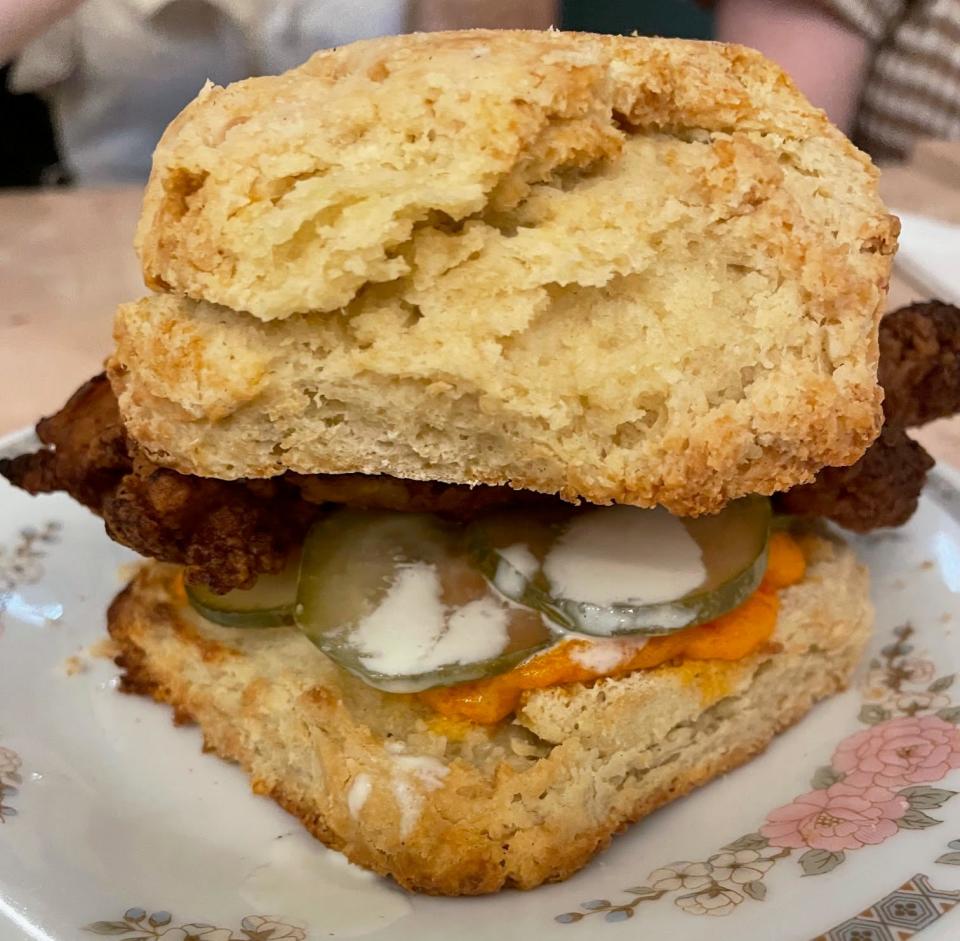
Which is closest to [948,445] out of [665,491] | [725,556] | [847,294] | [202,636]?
[725,556]

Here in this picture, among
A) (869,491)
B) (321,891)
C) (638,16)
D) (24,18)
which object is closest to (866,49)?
(638,16)

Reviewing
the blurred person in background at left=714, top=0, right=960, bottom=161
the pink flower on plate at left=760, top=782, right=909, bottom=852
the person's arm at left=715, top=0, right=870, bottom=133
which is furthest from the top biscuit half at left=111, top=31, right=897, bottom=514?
the person's arm at left=715, top=0, right=870, bottom=133

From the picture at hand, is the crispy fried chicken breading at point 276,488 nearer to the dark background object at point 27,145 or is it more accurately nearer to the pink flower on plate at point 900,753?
the pink flower on plate at point 900,753

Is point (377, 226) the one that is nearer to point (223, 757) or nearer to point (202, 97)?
point (202, 97)

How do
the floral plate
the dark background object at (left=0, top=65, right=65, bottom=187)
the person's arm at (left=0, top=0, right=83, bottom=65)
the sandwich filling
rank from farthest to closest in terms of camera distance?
the dark background object at (left=0, top=65, right=65, bottom=187) < the person's arm at (left=0, top=0, right=83, bottom=65) < the sandwich filling < the floral plate

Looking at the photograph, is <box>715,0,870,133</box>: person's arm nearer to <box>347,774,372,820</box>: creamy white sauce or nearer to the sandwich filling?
the sandwich filling

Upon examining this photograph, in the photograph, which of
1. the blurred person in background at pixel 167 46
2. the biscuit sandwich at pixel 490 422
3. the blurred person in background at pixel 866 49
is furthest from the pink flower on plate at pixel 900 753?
the blurred person in background at pixel 167 46
